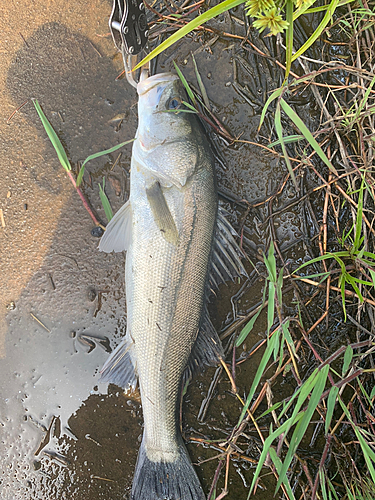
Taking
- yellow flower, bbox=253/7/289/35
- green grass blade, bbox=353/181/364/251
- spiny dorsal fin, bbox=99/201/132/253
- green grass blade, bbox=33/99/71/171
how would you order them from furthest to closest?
green grass blade, bbox=33/99/71/171 < spiny dorsal fin, bbox=99/201/132/253 < green grass blade, bbox=353/181/364/251 < yellow flower, bbox=253/7/289/35

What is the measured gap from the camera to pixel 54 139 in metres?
2.38

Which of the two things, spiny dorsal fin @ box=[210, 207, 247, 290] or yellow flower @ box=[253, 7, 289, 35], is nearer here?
yellow flower @ box=[253, 7, 289, 35]

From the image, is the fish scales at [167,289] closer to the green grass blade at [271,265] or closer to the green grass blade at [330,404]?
the green grass blade at [271,265]

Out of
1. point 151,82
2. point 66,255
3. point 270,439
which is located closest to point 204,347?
point 270,439

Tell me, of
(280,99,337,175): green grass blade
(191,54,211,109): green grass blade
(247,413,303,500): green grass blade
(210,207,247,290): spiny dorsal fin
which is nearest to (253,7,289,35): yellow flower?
(280,99,337,175): green grass blade

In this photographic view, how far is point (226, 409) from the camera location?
2547mm

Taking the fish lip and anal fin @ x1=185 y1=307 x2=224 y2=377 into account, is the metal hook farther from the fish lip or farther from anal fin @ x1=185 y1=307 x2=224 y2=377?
anal fin @ x1=185 y1=307 x2=224 y2=377

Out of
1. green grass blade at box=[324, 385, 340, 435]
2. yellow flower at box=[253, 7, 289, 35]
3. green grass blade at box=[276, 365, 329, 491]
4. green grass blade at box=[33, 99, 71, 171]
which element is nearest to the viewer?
yellow flower at box=[253, 7, 289, 35]

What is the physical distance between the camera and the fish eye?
2088mm

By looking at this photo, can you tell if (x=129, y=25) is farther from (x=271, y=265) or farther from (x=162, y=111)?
(x=271, y=265)

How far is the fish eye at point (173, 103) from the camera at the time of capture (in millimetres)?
2088

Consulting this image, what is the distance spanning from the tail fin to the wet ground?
8.9 inches

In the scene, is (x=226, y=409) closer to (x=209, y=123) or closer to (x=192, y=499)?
(x=192, y=499)

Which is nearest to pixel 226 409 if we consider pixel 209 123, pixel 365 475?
pixel 365 475
